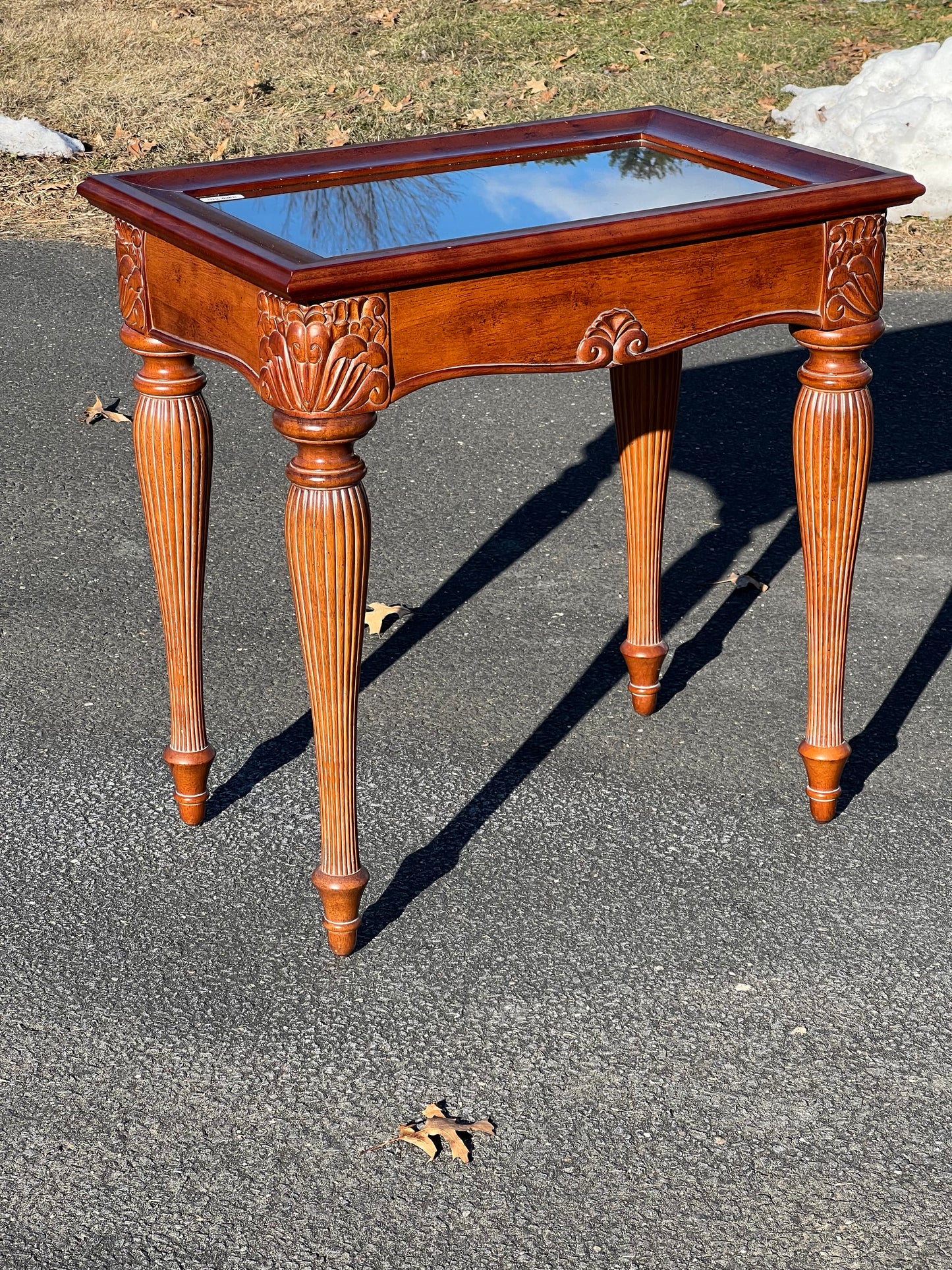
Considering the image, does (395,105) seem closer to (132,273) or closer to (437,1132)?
(132,273)

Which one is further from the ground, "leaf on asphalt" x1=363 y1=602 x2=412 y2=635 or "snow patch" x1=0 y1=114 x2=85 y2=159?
"snow patch" x1=0 y1=114 x2=85 y2=159

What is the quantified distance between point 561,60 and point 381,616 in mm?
5553

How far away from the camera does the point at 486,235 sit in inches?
92.4

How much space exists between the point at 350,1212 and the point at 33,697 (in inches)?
66.1

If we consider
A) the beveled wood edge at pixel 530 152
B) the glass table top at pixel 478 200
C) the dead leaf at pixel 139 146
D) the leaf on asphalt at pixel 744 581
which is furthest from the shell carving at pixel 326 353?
the dead leaf at pixel 139 146

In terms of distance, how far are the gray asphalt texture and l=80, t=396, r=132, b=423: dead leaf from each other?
1.03 feet

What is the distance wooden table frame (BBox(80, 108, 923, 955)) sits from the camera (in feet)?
7.52

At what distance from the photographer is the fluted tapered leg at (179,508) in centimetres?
275

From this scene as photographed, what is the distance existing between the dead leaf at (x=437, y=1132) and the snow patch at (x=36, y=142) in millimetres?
6079

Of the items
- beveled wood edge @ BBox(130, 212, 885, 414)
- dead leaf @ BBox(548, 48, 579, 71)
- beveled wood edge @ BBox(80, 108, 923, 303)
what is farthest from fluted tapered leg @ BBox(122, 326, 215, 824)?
dead leaf @ BBox(548, 48, 579, 71)

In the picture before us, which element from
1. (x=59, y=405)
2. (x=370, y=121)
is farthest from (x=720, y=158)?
(x=370, y=121)

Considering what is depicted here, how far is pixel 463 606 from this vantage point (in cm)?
390

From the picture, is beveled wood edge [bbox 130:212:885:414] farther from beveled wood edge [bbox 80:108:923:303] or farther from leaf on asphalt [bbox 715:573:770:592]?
leaf on asphalt [bbox 715:573:770:592]

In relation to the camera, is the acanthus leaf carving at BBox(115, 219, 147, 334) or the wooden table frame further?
the acanthus leaf carving at BBox(115, 219, 147, 334)
